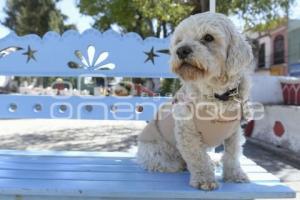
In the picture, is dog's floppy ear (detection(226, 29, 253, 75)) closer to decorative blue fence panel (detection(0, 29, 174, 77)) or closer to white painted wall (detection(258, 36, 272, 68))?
decorative blue fence panel (detection(0, 29, 174, 77))

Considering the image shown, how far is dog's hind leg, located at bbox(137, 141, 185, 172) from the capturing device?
324 centimetres

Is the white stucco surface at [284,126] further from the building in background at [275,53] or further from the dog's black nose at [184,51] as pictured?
the building in background at [275,53]

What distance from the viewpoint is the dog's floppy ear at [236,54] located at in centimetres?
274

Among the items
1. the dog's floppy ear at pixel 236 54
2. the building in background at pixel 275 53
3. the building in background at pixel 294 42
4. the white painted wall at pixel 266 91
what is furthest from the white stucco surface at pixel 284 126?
the building in background at pixel 275 53

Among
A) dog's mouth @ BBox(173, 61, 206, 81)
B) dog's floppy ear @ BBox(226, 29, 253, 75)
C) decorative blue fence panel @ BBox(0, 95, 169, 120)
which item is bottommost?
decorative blue fence panel @ BBox(0, 95, 169, 120)

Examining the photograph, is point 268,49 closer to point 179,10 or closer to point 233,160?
point 179,10

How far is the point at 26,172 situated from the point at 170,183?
947 millimetres

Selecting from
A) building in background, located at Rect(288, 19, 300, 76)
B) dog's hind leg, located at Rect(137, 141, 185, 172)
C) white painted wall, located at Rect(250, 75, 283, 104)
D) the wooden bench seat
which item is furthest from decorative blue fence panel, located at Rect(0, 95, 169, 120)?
building in background, located at Rect(288, 19, 300, 76)

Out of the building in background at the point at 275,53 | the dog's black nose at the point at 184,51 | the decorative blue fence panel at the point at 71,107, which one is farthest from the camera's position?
the building in background at the point at 275,53

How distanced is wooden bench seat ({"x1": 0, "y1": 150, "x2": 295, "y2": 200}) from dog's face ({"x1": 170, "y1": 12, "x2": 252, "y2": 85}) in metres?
0.65

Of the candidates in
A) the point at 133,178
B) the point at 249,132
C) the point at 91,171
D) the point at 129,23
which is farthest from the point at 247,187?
the point at 129,23

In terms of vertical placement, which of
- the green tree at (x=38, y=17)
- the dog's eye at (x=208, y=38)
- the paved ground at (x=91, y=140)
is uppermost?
the green tree at (x=38, y=17)

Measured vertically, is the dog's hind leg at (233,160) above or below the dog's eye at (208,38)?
below

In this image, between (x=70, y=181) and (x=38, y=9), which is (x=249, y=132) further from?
(x=38, y=9)
